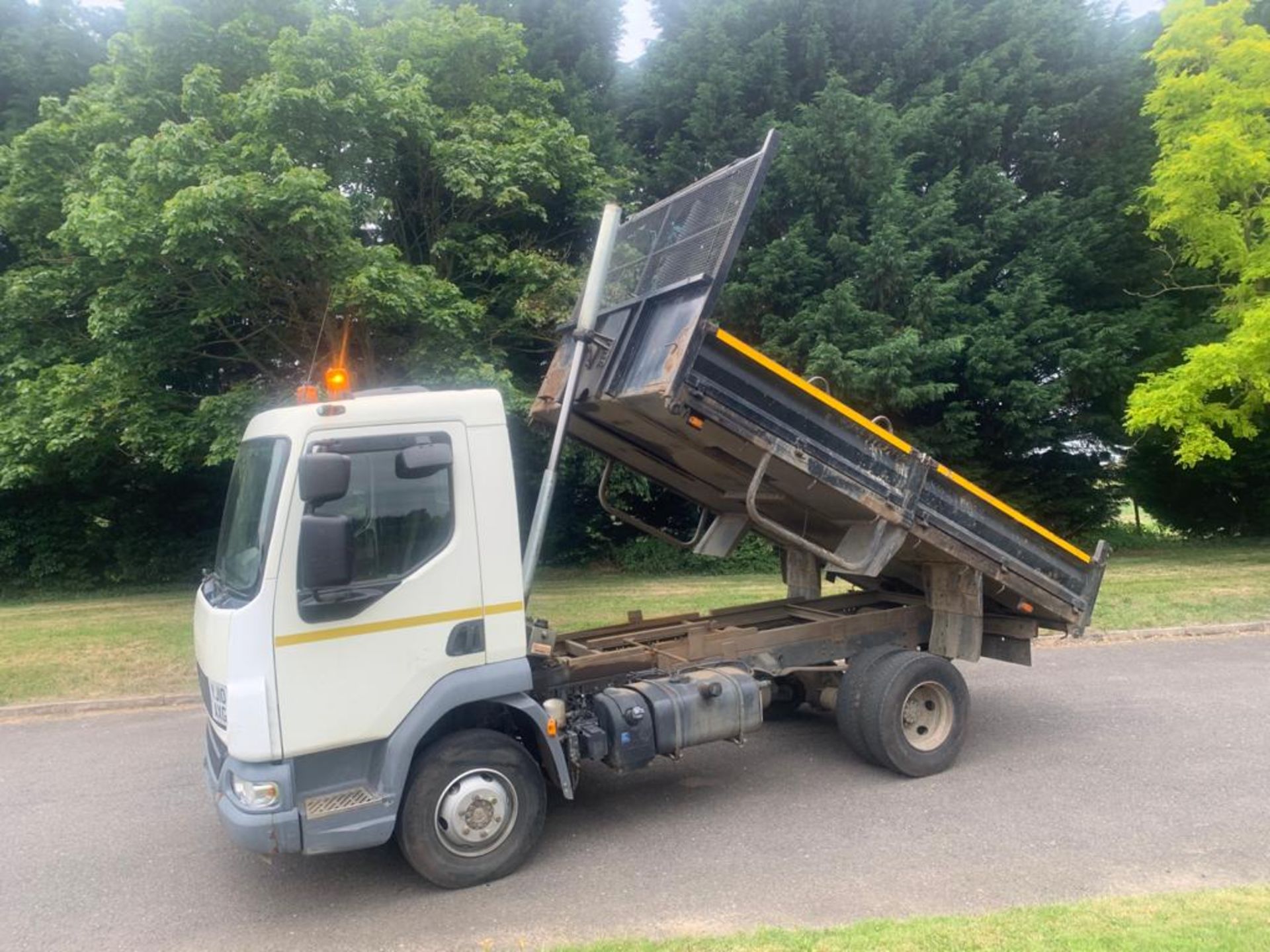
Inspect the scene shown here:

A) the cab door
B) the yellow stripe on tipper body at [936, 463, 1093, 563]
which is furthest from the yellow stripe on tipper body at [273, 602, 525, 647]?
the yellow stripe on tipper body at [936, 463, 1093, 563]

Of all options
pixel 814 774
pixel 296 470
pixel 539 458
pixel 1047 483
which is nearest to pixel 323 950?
pixel 296 470

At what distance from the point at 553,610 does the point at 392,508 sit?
7992mm

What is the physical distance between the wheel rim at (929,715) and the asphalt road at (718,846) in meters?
→ 0.25

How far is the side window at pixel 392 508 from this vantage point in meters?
4.02

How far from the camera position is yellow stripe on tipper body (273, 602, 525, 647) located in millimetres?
3893

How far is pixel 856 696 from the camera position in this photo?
552 cm

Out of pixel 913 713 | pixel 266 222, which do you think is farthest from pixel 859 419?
pixel 266 222

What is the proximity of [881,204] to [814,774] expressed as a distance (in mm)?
12903

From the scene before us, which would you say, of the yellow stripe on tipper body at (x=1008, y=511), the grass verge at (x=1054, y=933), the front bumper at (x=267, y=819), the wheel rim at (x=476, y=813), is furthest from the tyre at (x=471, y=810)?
the yellow stripe on tipper body at (x=1008, y=511)

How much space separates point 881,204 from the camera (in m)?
16.0

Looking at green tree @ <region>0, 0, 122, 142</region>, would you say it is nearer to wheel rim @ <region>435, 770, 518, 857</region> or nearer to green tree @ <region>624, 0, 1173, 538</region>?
green tree @ <region>624, 0, 1173, 538</region>

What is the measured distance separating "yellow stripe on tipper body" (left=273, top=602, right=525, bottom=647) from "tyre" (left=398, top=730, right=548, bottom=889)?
61cm

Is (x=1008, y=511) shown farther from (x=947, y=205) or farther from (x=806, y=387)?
(x=947, y=205)

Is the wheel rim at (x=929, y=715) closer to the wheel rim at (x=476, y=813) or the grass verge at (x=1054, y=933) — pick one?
the grass verge at (x=1054, y=933)
